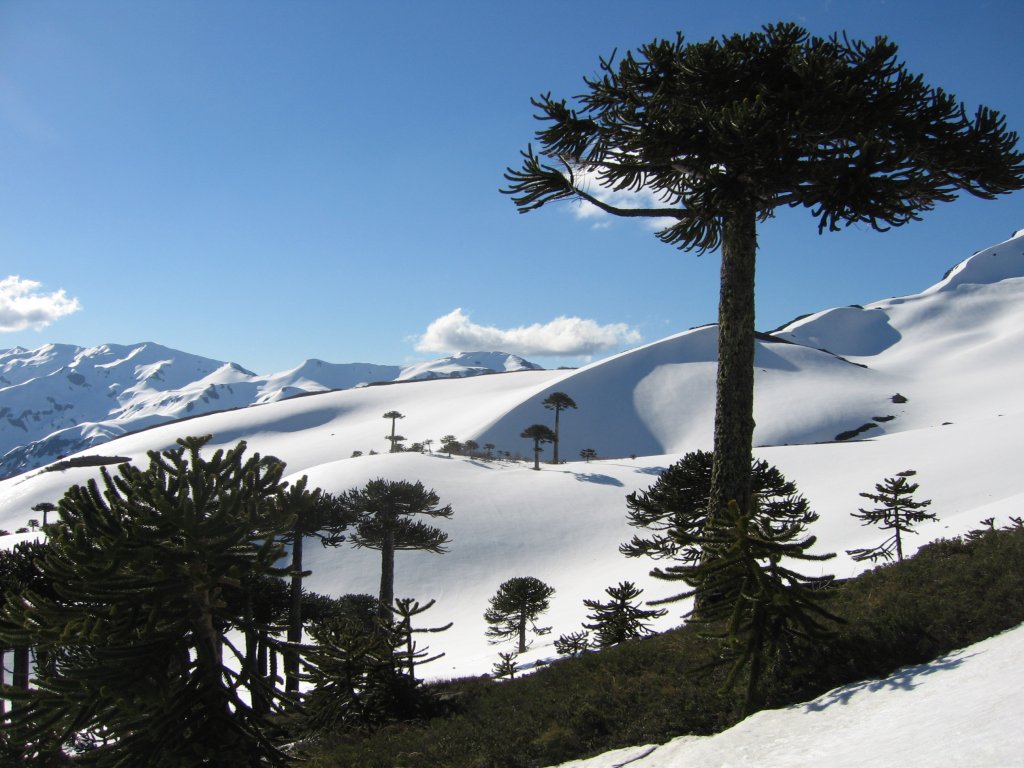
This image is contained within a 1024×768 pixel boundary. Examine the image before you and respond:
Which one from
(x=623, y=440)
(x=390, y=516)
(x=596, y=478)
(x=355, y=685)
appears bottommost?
(x=355, y=685)

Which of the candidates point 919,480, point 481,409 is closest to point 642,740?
point 919,480

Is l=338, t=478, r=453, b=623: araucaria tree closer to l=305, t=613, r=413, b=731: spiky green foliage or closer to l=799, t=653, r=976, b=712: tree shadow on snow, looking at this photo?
l=305, t=613, r=413, b=731: spiky green foliage

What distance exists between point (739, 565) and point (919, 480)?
35872 mm

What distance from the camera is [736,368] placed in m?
9.61

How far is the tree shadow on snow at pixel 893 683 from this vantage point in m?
5.77

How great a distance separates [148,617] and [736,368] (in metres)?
8.62

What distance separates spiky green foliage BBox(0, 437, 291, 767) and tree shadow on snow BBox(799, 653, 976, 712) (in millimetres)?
5654

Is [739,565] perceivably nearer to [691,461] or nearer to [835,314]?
[691,461]

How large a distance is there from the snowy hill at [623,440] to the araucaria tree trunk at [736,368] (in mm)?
13704

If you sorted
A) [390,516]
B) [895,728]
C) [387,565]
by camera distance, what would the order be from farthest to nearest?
[390,516]
[387,565]
[895,728]

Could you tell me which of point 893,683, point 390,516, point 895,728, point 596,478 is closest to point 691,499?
point 893,683

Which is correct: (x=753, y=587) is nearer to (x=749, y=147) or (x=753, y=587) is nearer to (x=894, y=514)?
(x=749, y=147)

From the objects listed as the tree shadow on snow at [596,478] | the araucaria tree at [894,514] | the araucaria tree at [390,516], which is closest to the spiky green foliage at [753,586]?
the araucaria tree at [894,514]

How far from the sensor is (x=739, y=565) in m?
6.35
